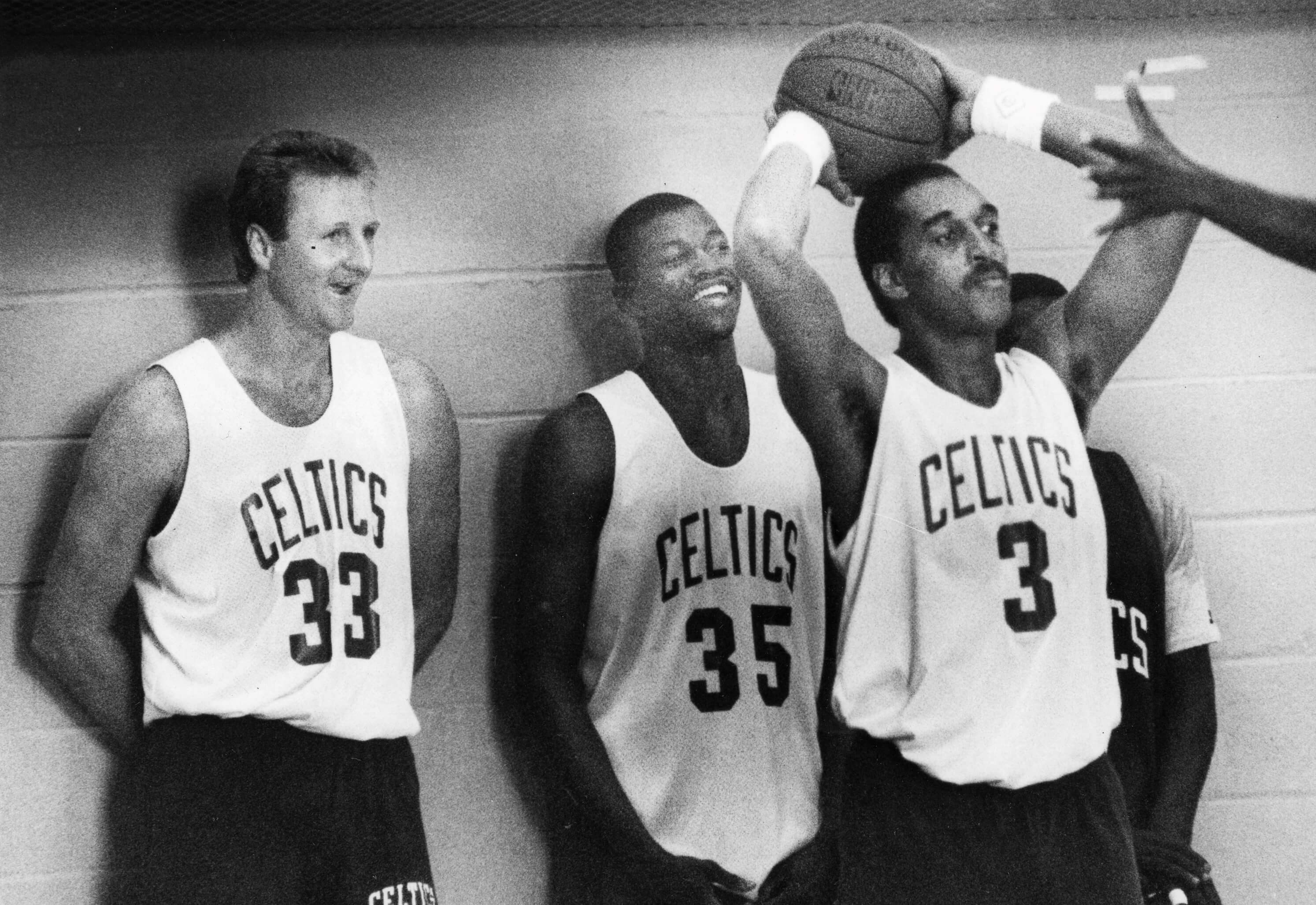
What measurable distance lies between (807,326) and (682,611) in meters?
0.43

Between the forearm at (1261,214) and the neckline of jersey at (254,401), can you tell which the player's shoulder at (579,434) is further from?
the forearm at (1261,214)

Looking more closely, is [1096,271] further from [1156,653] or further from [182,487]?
[182,487]

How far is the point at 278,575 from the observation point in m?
1.91

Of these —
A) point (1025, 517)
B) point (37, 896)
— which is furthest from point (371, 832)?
point (1025, 517)

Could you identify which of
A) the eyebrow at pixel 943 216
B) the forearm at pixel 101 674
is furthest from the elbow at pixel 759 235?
the forearm at pixel 101 674

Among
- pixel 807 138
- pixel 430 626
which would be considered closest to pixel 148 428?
pixel 430 626

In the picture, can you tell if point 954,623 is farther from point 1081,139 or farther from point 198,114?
point 198,114

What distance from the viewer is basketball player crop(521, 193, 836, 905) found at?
192 centimetres

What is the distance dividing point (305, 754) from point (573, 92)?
1.01 metres

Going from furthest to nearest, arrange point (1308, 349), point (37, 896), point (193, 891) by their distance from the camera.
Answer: point (1308, 349), point (37, 896), point (193, 891)

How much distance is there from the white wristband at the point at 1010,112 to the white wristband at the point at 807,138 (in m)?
0.22

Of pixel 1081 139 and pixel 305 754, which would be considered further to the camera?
pixel 1081 139

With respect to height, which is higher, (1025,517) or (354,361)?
(354,361)

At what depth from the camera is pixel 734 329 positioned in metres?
2.00
